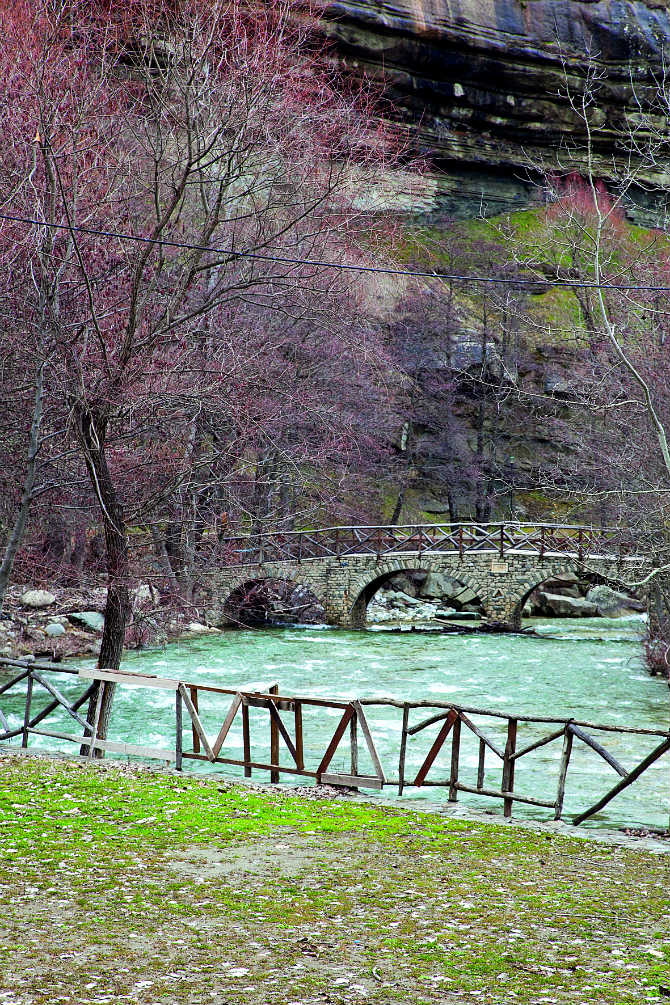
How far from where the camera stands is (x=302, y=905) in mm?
6367

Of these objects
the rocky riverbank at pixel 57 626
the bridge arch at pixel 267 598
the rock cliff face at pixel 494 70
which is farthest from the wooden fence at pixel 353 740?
the rock cliff face at pixel 494 70

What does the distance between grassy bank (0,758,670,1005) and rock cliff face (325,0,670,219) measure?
37.4 m

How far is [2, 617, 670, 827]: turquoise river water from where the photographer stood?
13.3 meters

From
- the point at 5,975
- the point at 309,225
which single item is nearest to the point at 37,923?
the point at 5,975

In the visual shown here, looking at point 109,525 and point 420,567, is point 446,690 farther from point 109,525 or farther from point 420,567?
point 420,567

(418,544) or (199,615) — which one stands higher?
(418,544)

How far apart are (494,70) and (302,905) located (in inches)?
1787

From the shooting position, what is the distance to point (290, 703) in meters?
9.84

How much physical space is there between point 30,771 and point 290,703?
278 cm

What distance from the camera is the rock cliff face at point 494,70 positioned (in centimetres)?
4181

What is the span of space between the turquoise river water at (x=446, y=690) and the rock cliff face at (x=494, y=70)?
24.1m

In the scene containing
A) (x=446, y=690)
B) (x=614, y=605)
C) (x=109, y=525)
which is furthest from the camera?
(x=614, y=605)

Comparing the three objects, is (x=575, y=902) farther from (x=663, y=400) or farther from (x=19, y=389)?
(x=663, y=400)

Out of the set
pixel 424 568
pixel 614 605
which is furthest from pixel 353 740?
pixel 614 605
